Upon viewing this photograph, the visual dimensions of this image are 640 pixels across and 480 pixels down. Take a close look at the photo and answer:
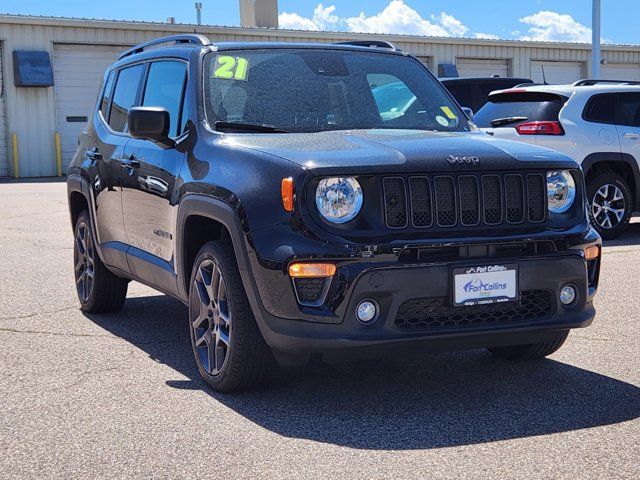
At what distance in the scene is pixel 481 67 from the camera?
3359cm

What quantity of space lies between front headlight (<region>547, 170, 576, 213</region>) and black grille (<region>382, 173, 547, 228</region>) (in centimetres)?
9

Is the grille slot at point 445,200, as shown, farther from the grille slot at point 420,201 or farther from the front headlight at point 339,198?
the front headlight at point 339,198

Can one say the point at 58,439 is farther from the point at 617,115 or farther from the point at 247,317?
the point at 617,115

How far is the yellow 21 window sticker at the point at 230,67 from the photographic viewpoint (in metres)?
5.70

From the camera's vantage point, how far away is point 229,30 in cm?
2923

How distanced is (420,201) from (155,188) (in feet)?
6.04

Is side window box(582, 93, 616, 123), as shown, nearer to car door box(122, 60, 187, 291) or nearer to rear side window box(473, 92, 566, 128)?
rear side window box(473, 92, 566, 128)

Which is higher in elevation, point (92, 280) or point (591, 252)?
point (591, 252)

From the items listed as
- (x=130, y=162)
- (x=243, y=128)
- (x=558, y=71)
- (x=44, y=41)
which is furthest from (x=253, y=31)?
(x=243, y=128)

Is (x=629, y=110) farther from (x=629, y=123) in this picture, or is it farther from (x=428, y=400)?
(x=428, y=400)

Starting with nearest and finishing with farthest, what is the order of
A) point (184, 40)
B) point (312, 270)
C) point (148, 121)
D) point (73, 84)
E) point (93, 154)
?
point (312, 270), point (148, 121), point (184, 40), point (93, 154), point (73, 84)

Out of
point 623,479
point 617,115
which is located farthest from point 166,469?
point 617,115

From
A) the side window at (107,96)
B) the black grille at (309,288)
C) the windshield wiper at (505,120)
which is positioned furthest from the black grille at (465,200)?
the windshield wiper at (505,120)

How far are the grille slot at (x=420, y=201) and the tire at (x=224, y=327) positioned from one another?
2.90 ft
